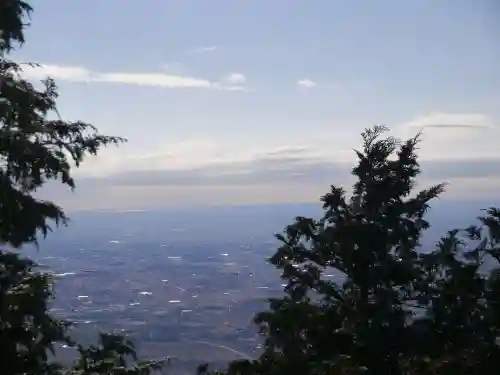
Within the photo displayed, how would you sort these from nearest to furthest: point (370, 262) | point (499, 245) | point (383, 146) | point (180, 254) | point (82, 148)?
1. point (82, 148)
2. point (499, 245)
3. point (370, 262)
4. point (383, 146)
5. point (180, 254)

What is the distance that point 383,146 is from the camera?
11.9 meters

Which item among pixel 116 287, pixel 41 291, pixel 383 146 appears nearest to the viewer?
pixel 41 291

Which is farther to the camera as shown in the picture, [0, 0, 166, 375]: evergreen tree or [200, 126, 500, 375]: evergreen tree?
[200, 126, 500, 375]: evergreen tree

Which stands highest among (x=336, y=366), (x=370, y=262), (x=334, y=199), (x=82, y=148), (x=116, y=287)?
(x=82, y=148)

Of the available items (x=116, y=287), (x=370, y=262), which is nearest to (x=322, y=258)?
(x=370, y=262)

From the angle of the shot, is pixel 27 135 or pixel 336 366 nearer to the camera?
pixel 27 135

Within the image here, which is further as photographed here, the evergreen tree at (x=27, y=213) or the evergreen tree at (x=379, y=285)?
the evergreen tree at (x=379, y=285)

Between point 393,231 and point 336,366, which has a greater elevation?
point 393,231

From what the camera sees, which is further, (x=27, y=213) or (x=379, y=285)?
(x=379, y=285)

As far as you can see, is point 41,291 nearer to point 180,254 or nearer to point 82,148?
point 82,148

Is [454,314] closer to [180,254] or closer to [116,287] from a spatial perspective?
[116,287]

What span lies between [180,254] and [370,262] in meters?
109

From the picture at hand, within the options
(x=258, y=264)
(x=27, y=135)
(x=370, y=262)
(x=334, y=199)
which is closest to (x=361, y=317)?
(x=370, y=262)

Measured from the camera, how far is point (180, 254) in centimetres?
11856
